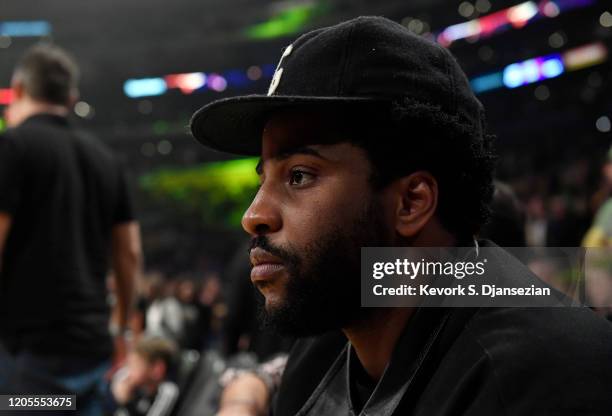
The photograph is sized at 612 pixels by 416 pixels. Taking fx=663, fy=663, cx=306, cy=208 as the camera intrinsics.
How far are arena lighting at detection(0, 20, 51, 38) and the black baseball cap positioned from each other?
683 inches

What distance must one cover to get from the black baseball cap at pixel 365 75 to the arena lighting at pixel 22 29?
17.4 m

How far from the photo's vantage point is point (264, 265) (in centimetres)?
114

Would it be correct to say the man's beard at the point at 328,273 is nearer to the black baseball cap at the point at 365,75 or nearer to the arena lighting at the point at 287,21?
the black baseball cap at the point at 365,75

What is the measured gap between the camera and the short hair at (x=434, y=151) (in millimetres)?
1088

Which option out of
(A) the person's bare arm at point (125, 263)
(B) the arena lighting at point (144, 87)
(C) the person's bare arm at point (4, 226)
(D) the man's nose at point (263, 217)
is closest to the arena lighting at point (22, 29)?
(B) the arena lighting at point (144, 87)

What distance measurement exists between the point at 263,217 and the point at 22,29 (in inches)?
691

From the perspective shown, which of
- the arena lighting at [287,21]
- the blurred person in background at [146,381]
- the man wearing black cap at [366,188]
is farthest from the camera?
the arena lighting at [287,21]

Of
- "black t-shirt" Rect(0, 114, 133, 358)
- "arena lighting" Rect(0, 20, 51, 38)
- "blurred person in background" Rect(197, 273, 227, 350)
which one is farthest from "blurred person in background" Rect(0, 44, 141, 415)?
"arena lighting" Rect(0, 20, 51, 38)

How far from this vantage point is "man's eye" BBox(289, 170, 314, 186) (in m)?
1.13

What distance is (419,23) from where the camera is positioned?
14.8m

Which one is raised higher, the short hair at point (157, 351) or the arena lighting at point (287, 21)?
the arena lighting at point (287, 21)

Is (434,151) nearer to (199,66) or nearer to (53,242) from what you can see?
(53,242)

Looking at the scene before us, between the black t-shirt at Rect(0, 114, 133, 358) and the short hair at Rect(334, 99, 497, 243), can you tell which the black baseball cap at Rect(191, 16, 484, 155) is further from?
the black t-shirt at Rect(0, 114, 133, 358)

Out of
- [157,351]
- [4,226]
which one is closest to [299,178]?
[4,226]
